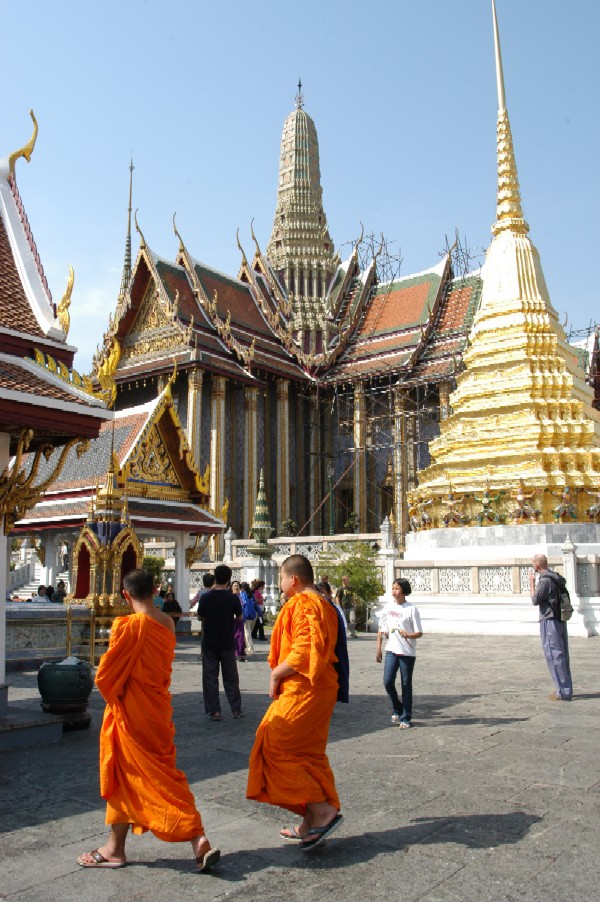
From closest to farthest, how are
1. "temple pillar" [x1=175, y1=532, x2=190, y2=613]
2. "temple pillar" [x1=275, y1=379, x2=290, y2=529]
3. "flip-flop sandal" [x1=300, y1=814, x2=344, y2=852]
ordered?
"flip-flop sandal" [x1=300, y1=814, x2=344, y2=852]
"temple pillar" [x1=175, y1=532, x2=190, y2=613]
"temple pillar" [x1=275, y1=379, x2=290, y2=529]

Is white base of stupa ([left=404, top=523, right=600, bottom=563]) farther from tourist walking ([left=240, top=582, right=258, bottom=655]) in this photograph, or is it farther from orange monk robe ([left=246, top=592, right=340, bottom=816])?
orange monk robe ([left=246, top=592, right=340, bottom=816])

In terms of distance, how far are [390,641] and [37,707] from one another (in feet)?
9.63

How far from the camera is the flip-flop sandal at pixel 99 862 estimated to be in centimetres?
314

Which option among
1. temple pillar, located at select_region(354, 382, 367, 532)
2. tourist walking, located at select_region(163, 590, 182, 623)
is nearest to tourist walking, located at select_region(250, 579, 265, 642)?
tourist walking, located at select_region(163, 590, 182, 623)

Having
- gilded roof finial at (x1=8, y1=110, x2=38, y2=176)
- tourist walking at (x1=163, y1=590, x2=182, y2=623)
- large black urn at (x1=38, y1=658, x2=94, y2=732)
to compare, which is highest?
gilded roof finial at (x1=8, y1=110, x2=38, y2=176)

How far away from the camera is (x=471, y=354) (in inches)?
799

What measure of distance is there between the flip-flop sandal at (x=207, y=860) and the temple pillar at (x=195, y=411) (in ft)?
76.9

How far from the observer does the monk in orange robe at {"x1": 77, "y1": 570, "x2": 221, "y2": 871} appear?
3113 millimetres

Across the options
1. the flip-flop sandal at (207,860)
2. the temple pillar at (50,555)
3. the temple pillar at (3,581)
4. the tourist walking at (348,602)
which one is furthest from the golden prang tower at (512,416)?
the flip-flop sandal at (207,860)

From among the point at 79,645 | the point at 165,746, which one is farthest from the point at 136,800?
the point at 79,645

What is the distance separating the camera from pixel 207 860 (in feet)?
9.98

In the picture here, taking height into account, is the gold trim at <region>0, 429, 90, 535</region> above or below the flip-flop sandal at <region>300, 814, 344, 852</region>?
above

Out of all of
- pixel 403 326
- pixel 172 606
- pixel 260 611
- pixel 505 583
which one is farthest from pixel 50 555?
pixel 403 326

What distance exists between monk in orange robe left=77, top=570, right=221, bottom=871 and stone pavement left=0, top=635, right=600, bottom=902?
0.15m
